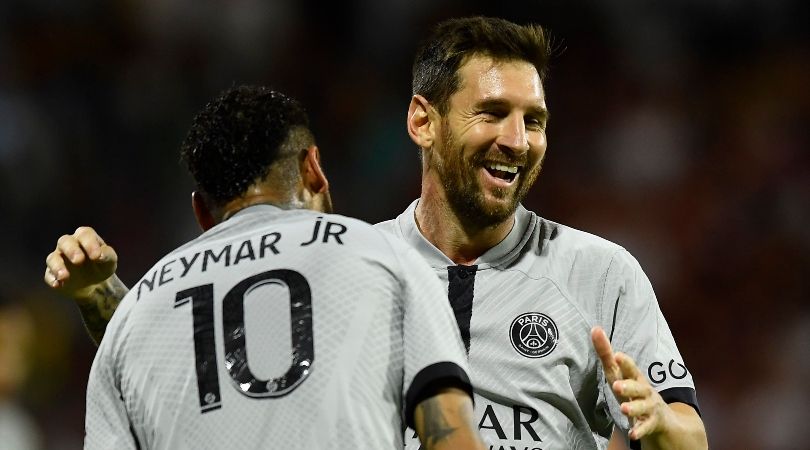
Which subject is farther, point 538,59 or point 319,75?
point 319,75

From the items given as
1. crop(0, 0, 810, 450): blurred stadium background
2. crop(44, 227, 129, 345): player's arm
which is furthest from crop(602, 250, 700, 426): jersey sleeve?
crop(0, 0, 810, 450): blurred stadium background

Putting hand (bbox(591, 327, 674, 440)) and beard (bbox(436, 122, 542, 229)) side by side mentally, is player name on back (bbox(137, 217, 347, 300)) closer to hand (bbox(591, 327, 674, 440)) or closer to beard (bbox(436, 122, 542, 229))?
hand (bbox(591, 327, 674, 440))

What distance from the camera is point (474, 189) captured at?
3830 millimetres

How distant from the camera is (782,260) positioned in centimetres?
855

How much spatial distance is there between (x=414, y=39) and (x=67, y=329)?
3.57m

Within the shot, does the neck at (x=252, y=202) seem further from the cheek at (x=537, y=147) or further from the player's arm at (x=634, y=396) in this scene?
the cheek at (x=537, y=147)

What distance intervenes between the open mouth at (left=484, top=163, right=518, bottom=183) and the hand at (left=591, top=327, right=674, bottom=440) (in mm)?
940

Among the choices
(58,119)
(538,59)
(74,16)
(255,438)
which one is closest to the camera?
(255,438)

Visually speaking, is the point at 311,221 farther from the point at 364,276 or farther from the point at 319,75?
the point at 319,75

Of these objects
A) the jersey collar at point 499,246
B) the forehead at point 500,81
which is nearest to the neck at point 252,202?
the jersey collar at point 499,246

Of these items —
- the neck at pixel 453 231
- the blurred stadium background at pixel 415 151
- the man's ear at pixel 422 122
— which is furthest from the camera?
the blurred stadium background at pixel 415 151

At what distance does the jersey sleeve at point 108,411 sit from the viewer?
2904mm

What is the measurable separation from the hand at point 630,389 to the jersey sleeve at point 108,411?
116 cm

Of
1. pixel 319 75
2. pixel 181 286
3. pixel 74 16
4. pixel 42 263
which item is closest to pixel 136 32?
pixel 74 16
